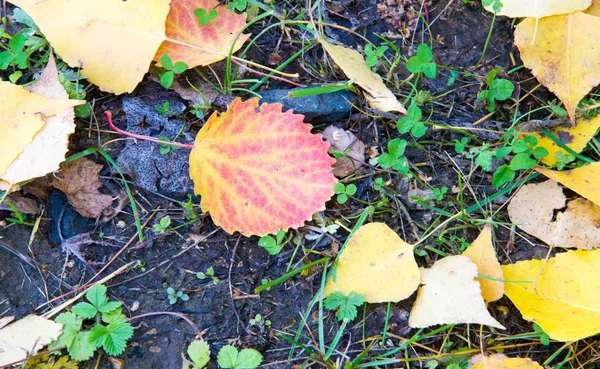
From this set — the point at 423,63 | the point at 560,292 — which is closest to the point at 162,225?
the point at 423,63

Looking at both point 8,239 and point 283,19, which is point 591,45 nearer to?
point 283,19

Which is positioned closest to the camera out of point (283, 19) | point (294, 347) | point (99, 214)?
point (294, 347)

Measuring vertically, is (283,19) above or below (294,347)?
above

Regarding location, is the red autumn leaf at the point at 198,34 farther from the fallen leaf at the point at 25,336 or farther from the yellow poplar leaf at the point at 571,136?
the yellow poplar leaf at the point at 571,136

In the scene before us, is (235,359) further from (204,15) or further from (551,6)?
(551,6)

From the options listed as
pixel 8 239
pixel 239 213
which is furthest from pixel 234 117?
pixel 8 239

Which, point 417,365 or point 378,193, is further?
point 378,193

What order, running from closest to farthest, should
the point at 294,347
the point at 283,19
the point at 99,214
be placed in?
1. the point at 294,347
2. the point at 99,214
3. the point at 283,19

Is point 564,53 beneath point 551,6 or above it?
beneath
